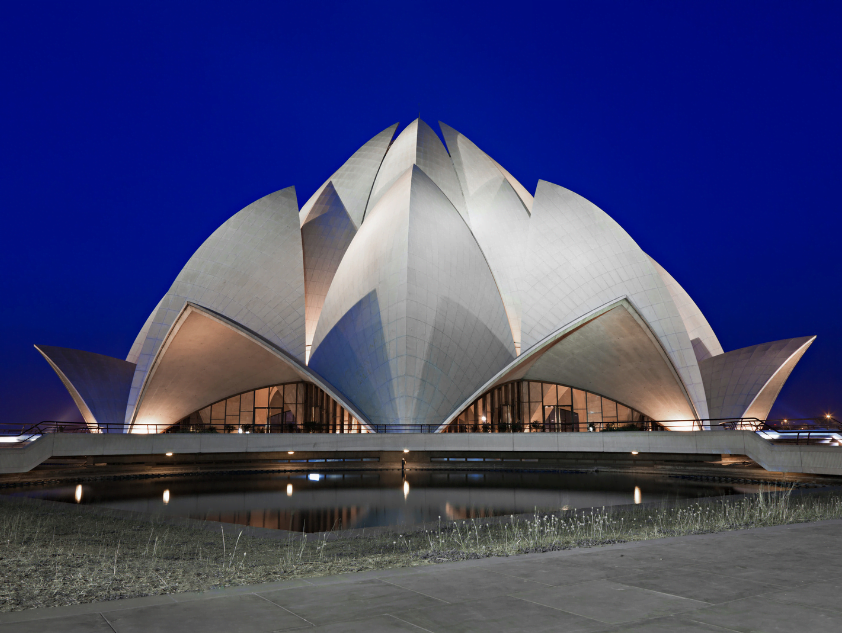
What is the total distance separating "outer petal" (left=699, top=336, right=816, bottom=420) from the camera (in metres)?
35.1

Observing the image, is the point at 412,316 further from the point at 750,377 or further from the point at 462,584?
the point at 462,584

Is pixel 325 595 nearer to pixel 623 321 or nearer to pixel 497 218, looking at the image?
pixel 623 321

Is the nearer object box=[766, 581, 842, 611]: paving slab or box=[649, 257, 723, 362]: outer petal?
box=[766, 581, 842, 611]: paving slab

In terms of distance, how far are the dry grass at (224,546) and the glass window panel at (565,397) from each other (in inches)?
990

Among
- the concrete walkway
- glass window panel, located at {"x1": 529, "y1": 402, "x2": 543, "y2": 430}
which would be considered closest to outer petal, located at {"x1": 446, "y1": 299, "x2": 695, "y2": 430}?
glass window panel, located at {"x1": 529, "y1": 402, "x2": 543, "y2": 430}

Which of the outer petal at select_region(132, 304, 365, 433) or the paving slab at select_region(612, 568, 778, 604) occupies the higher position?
the outer petal at select_region(132, 304, 365, 433)

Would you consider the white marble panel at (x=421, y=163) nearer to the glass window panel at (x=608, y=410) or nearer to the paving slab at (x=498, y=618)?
the glass window panel at (x=608, y=410)

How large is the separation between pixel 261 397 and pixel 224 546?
3250 centimetres

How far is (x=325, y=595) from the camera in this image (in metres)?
4.66

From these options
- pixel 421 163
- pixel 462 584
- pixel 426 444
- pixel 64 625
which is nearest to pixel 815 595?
pixel 462 584

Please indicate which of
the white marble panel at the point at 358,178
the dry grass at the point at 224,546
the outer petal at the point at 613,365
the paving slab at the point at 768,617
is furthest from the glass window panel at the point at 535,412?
the paving slab at the point at 768,617

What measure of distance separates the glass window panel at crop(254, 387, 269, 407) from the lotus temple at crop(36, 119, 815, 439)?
16 cm

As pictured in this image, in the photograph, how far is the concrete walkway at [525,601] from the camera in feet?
12.6

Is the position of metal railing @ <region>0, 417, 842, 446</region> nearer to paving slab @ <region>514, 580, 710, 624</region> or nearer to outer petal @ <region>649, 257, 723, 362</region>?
outer petal @ <region>649, 257, 723, 362</region>
